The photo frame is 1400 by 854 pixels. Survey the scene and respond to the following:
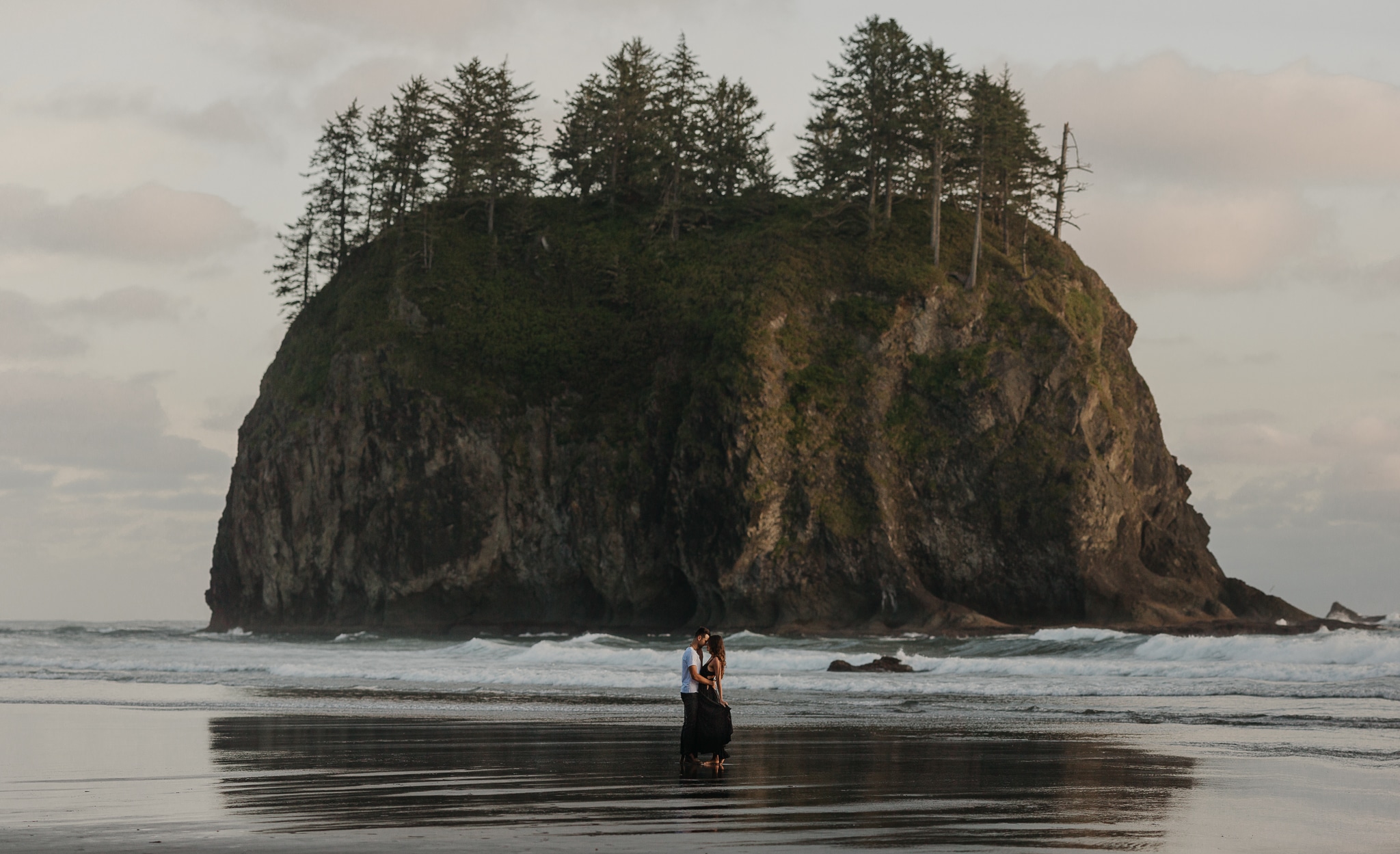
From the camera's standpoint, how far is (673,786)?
1195cm

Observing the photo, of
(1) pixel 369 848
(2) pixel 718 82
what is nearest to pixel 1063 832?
(1) pixel 369 848

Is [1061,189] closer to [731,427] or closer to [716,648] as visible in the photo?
[731,427]

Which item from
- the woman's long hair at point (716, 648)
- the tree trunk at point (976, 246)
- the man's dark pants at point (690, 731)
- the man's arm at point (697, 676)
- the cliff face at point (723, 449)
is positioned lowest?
the man's dark pants at point (690, 731)

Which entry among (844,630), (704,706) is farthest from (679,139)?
(704,706)

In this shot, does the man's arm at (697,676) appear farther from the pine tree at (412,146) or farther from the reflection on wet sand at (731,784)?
the pine tree at (412,146)

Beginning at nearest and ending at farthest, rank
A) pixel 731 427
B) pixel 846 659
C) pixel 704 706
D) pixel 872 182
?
pixel 704 706
pixel 846 659
pixel 731 427
pixel 872 182

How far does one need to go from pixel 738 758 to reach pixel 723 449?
37316 mm

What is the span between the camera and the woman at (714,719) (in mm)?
13242

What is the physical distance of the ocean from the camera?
933 cm

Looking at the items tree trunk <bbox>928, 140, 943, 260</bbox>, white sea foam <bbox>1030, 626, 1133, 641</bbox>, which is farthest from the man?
tree trunk <bbox>928, 140, 943, 260</bbox>

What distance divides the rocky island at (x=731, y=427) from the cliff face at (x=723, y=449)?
134mm

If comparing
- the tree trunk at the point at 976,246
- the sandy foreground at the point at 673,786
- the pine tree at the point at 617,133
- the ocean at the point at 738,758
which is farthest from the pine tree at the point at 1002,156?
the sandy foreground at the point at 673,786

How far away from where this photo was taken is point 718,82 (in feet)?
231

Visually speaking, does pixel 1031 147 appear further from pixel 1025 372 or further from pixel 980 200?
pixel 1025 372
